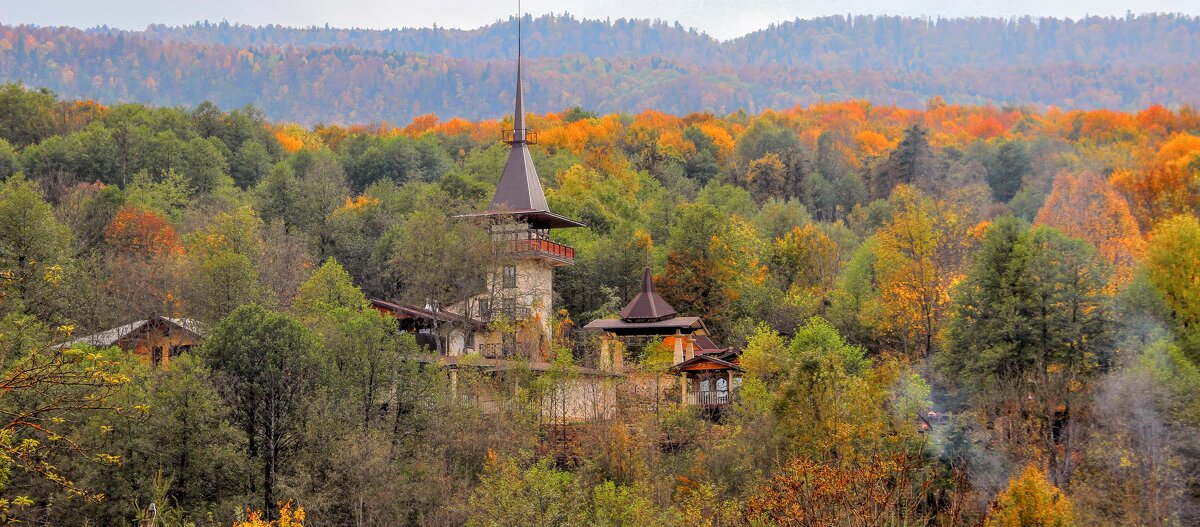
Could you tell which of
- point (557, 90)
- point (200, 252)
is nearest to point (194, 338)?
point (200, 252)

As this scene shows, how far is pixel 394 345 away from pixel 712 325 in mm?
18584

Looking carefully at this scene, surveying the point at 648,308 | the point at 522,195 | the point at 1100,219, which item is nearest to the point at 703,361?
the point at 648,308

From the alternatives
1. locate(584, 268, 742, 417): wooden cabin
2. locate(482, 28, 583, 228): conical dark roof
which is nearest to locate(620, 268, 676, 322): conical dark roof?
locate(584, 268, 742, 417): wooden cabin

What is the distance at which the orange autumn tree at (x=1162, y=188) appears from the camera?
66.9 meters

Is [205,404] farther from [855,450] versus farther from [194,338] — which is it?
[855,450]

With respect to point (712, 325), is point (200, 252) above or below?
above

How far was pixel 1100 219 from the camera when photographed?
6259cm

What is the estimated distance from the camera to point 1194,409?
36.8 meters

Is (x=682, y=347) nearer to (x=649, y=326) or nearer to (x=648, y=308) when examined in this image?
(x=649, y=326)

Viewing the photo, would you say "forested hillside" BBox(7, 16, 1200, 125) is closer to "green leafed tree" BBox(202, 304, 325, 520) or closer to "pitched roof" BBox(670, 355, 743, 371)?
"pitched roof" BBox(670, 355, 743, 371)

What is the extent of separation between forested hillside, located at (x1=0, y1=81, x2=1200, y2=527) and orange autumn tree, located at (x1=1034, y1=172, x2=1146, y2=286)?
0.25 meters

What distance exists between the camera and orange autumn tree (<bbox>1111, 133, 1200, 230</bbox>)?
66.9 m

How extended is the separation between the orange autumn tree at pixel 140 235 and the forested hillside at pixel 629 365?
136mm

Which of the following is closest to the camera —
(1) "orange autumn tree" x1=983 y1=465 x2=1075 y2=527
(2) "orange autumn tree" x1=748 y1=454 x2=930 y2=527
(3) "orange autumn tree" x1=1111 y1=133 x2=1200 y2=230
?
(2) "orange autumn tree" x1=748 y1=454 x2=930 y2=527
